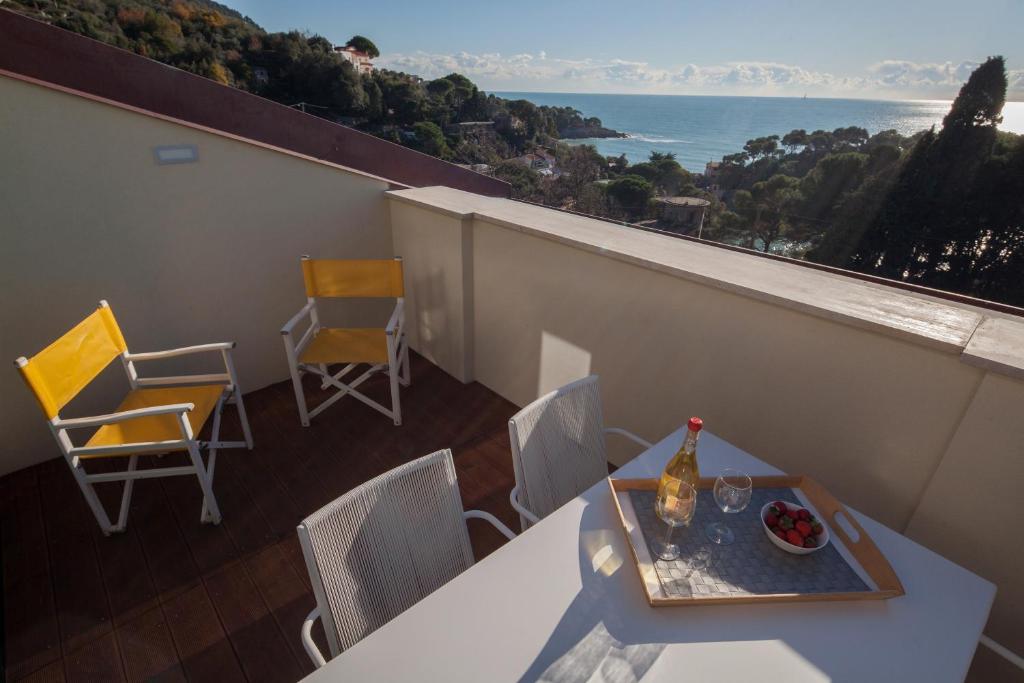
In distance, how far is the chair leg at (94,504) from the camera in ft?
6.07

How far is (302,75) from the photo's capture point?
37.8ft

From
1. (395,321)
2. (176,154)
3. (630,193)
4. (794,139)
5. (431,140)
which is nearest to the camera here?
(176,154)

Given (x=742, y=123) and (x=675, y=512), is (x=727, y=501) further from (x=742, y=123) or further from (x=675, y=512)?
(x=742, y=123)

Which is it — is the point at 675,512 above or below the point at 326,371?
above

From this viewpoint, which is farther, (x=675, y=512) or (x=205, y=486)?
(x=205, y=486)

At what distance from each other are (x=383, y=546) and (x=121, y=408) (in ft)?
5.92

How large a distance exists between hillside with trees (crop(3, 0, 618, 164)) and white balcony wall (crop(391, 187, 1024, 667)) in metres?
9.33

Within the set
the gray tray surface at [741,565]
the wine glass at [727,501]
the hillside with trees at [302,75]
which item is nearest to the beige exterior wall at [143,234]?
the gray tray surface at [741,565]

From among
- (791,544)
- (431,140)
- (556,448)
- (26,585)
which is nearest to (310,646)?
(556,448)

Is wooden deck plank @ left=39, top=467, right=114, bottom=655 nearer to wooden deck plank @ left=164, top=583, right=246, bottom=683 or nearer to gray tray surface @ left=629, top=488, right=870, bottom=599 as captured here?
wooden deck plank @ left=164, top=583, right=246, bottom=683

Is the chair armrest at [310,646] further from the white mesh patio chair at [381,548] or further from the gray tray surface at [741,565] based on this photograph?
the gray tray surface at [741,565]

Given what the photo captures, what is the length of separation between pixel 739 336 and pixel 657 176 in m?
18.4

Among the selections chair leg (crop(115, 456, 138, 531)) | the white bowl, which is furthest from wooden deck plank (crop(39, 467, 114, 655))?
the white bowl

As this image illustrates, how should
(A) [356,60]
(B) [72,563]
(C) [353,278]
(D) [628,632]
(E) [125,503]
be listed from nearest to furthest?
(D) [628,632] → (B) [72,563] → (E) [125,503] → (C) [353,278] → (A) [356,60]
